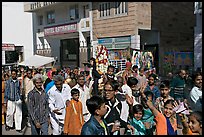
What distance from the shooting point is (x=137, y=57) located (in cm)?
1609

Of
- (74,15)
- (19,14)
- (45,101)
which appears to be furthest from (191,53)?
(19,14)

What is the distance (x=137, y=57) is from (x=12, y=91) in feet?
29.9

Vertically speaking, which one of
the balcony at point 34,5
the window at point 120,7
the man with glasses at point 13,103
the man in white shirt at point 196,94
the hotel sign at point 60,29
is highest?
the balcony at point 34,5

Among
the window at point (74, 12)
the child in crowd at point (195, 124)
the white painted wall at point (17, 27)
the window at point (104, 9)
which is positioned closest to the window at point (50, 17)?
the window at point (74, 12)

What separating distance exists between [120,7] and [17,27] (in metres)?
17.4

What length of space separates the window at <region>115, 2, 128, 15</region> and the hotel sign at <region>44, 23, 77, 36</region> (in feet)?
16.2

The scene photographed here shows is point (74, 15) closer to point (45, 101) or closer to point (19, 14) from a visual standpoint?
point (19, 14)

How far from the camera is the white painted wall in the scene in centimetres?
3236

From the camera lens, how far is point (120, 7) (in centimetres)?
2016

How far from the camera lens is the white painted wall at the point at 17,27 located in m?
32.4

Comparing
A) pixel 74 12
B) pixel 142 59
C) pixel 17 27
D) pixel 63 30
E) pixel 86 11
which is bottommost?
pixel 142 59

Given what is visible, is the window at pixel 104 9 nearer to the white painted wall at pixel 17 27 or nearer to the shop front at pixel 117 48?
the shop front at pixel 117 48

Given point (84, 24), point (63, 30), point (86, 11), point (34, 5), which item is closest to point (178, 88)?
point (84, 24)

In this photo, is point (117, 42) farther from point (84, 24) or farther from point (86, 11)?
point (86, 11)
